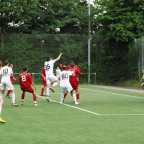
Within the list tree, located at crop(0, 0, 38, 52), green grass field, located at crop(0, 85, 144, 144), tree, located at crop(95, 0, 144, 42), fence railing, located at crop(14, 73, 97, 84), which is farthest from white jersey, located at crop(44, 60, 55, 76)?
tree, located at crop(0, 0, 38, 52)

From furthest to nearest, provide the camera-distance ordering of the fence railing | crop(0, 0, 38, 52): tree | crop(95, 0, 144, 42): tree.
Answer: crop(0, 0, 38, 52): tree < the fence railing < crop(95, 0, 144, 42): tree

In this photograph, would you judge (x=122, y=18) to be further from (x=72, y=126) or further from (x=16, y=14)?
(x=72, y=126)

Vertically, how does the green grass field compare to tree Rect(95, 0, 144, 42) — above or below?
below

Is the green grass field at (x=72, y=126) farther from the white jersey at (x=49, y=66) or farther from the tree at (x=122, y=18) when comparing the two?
the tree at (x=122, y=18)

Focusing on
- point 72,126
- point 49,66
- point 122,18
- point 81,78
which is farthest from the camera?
point 81,78

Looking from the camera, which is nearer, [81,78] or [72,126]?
[72,126]

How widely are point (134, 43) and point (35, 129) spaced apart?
27.5m

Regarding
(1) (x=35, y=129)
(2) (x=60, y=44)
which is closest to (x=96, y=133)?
(1) (x=35, y=129)

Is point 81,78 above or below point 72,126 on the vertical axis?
above

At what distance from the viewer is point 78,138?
901cm

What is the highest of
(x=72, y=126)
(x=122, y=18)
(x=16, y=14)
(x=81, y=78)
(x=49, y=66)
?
(x=16, y=14)

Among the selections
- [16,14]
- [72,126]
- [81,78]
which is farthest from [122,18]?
[72,126]

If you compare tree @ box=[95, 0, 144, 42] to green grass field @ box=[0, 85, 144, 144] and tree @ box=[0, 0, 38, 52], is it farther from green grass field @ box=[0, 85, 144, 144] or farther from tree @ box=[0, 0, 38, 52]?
green grass field @ box=[0, 85, 144, 144]

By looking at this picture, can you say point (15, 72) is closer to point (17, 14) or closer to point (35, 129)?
point (17, 14)
